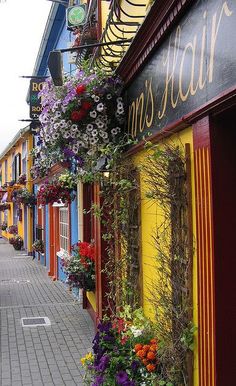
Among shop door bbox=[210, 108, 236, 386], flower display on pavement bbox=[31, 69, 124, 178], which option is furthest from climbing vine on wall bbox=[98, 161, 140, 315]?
shop door bbox=[210, 108, 236, 386]

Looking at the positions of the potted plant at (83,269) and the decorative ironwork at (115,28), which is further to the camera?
the potted plant at (83,269)

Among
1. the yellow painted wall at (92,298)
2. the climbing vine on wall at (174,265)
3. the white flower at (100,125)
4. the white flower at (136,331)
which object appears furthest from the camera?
the yellow painted wall at (92,298)

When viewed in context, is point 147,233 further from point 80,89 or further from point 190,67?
point 190,67

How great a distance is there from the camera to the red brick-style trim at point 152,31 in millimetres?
3857

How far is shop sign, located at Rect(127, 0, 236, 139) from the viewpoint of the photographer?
116 inches

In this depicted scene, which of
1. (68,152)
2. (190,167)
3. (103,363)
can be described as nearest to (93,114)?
(68,152)

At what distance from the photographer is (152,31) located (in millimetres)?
4512

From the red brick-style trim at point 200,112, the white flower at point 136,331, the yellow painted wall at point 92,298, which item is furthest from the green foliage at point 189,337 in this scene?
the yellow painted wall at point 92,298

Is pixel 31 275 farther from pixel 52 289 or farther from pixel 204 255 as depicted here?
pixel 204 255

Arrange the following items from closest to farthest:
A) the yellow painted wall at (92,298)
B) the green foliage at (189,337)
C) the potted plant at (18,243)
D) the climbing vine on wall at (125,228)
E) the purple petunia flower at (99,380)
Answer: the green foliage at (189,337), the purple petunia flower at (99,380), the climbing vine on wall at (125,228), the yellow painted wall at (92,298), the potted plant at (18,243)

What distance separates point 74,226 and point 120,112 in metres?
6.86

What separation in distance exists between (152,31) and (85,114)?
1649mm

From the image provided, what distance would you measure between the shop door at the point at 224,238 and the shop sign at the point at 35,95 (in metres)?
11.3

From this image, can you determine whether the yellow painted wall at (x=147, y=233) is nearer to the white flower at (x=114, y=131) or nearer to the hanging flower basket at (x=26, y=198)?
the white flower at (x=114, y=131)
